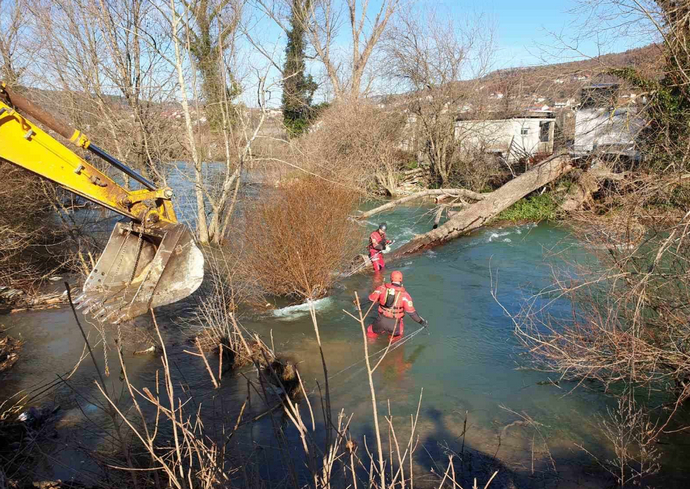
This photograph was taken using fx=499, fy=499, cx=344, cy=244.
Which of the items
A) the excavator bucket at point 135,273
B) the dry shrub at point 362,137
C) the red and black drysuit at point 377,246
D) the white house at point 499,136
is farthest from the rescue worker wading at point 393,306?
the white house at point 499,136

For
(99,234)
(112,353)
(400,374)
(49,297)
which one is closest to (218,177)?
(99,234)

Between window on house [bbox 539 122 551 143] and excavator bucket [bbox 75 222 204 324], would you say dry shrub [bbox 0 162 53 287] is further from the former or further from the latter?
window on house [bbox 539 122 551 143]

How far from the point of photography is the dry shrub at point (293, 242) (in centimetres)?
1019

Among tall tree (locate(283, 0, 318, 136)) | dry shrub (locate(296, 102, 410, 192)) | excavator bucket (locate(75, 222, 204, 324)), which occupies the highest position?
tall tree (locate(283, 0, 318, 136))

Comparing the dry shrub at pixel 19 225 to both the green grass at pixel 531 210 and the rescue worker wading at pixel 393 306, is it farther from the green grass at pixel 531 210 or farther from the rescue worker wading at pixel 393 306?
the green grass at pixel 531 210

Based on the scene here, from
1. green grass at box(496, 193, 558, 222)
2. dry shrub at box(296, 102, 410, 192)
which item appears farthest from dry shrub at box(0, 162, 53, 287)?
green grass at box(496, 193, 558, 222)

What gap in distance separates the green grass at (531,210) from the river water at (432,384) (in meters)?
6.96

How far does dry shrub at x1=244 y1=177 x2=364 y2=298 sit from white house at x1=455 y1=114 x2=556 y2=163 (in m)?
14.6

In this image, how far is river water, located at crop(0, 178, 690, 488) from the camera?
5.43m

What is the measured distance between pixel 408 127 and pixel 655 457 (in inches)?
888

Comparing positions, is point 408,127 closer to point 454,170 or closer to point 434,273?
point 454,170

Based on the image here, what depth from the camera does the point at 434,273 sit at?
42.3 ft

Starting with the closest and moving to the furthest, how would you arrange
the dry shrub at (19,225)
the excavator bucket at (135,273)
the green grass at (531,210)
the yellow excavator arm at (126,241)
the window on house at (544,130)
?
the yellow excavator arm at (126,241)
the excavator bucket at (135,273)
the dry shrub at (19,225)
the green grass at (531,210)
the window on house at (544,130)

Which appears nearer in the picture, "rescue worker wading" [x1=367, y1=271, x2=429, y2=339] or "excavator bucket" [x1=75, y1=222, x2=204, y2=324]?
"excavator bucket" [x1=75, y1=222, x2=204, y2=324]
